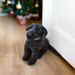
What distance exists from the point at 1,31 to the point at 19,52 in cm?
53

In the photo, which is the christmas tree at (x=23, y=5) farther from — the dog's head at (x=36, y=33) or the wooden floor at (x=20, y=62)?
the dog's head at (x=36, y=33)

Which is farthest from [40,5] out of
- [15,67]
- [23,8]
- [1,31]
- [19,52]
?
[15,67]

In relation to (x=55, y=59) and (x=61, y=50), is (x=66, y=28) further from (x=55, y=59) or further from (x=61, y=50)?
(x=55, y=59)

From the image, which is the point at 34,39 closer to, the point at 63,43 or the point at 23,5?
the point at 63,43

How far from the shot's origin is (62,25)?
0.86 m

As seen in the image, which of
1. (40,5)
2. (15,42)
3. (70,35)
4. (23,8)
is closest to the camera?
(70,35)

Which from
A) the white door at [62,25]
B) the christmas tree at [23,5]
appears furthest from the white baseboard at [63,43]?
the christmas tree at [23,5]

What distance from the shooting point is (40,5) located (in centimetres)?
164

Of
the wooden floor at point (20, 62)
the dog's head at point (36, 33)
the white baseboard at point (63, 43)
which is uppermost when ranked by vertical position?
the dog's head at point (36, 33)

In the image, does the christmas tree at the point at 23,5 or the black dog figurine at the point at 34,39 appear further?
the christmas tree at the point at 23,5

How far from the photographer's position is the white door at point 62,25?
753mm

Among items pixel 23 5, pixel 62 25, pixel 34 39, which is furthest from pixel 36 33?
pixel 23 5

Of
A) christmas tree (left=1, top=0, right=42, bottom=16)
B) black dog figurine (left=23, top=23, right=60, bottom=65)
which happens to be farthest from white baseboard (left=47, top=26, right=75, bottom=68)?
christmas tree (left=1, top=0, right=42, bottom=16)

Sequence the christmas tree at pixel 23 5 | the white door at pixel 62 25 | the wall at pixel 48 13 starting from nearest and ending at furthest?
the white door at pixel 62 25
the wall at pixel 48 13
the christmas tree at pixel 23 5
